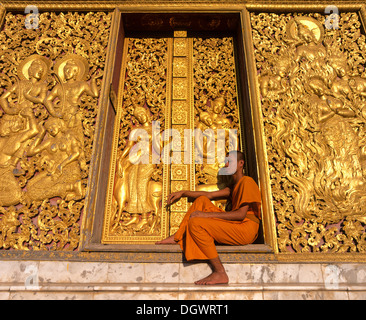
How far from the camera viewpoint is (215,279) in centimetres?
274

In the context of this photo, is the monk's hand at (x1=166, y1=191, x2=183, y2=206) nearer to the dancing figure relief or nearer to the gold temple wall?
the gold temple wall

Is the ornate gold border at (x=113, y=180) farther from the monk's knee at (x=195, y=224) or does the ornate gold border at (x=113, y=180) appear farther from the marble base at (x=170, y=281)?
the monk's knee at (x=195, y=224)

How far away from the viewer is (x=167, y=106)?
14.9 ft

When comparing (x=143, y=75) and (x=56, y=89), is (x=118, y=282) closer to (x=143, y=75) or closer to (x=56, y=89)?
(x=56, y=89)

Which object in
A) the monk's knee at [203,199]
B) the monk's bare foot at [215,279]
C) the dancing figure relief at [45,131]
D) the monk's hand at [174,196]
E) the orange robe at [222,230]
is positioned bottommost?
the monk's bare foot at [215,279]

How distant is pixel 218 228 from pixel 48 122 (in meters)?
2.71

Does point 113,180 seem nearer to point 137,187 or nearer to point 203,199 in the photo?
point 137,187

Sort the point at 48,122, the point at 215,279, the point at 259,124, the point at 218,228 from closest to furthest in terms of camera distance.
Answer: the point at 215,279, the point at 218,228, the point at 259,124, the point at 48,122

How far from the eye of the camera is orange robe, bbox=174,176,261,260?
110 inches

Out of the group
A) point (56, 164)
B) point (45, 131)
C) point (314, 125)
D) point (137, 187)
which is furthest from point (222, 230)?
point (45, 131)

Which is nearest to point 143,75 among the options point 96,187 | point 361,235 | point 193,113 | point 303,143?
point 193,113

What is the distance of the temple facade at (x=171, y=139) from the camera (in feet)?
9.53

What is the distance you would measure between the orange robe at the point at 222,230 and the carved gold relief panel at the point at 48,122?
1300 millimetres

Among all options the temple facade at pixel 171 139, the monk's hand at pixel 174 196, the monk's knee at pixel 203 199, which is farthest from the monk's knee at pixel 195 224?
the monk's hand at pixel 174 196
